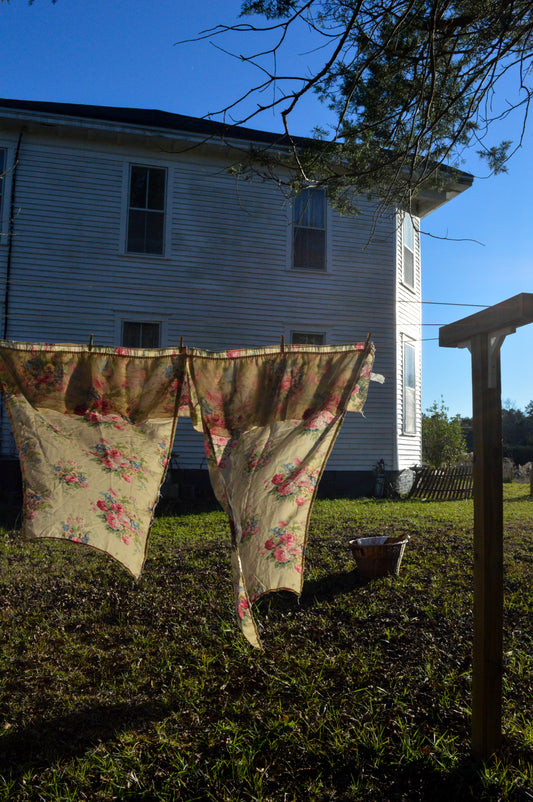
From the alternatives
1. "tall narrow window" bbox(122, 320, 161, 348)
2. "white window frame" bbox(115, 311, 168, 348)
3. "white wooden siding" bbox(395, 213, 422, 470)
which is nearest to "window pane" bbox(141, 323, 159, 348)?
"tall narrow window" bbox(122, 320, 161, 348)

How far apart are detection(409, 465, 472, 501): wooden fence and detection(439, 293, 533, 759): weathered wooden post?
1022 centimetres

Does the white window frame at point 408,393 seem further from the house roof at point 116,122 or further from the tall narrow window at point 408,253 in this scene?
the house roof at point 116,122

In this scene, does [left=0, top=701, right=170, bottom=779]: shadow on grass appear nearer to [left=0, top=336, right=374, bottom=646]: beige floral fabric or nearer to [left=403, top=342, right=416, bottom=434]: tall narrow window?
[left=0, top=336, right=374, bottom=646]: beige floral fabric

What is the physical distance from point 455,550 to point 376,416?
5780mm

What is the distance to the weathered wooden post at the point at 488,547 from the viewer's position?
2.96 m

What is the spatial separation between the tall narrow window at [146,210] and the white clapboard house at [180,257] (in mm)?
23

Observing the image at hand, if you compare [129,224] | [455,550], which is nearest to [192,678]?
[455,550]

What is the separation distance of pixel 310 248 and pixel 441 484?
5662mm

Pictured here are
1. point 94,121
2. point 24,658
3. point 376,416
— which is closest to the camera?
point 24,658

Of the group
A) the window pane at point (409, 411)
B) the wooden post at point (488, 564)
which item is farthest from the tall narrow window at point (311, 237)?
the wooden post at point (488, 564)

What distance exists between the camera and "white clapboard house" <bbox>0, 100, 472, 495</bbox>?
455 inches

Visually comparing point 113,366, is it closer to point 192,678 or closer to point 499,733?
point 192,678

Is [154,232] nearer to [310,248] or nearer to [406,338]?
[310,248]

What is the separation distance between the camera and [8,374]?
3.16 meters
